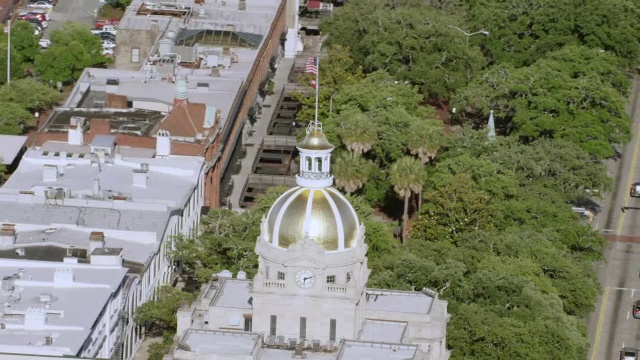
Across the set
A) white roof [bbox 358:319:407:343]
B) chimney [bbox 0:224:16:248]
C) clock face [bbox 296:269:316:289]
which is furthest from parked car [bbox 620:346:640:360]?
chimney [bbox 0:224:16:248]

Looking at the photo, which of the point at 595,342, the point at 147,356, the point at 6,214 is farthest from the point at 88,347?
the point at 595,342

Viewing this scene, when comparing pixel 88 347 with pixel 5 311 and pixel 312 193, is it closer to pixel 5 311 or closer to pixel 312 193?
pixel 5 311

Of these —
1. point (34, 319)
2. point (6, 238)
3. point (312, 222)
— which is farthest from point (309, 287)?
point (6, 238)

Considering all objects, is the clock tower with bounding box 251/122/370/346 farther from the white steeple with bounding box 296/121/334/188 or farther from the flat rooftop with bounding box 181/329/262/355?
the flat rooftop with bounding box 181/329/262/355

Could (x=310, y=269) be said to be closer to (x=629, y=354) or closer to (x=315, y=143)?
(x=315, y=143)

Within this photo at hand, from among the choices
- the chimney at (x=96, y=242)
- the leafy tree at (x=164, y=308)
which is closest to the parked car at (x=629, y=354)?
the leafy tree at (x=164, y=308)

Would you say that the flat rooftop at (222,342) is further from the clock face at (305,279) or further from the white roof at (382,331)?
the white roof at (382,331)
